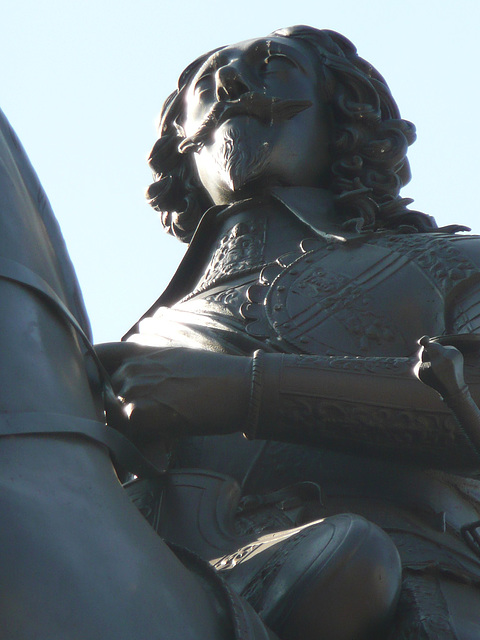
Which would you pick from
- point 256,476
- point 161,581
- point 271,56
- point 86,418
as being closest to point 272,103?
point 271,56

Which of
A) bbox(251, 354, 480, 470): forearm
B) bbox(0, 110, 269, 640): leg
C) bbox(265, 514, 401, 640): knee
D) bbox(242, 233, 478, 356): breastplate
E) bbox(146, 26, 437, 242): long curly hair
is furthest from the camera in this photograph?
bbox(146, 26, 437, 242): long curly hair

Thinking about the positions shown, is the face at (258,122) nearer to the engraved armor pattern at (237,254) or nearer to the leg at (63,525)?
the engraved armor pattern at (237,254)

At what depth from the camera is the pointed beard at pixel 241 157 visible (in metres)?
6.51

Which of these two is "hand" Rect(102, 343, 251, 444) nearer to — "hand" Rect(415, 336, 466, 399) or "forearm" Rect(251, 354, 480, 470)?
"forearm" Rect(251, 354, 480, 470)

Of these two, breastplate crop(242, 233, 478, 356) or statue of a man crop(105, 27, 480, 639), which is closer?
statue of a man crop(105, 27, 480, 639)

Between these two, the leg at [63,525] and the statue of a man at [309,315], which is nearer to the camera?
the leg at [63,525]

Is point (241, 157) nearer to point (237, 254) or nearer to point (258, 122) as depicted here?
point (258, 122)

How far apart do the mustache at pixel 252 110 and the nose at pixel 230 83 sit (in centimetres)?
5

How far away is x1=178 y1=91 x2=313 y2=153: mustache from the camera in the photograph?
656cm

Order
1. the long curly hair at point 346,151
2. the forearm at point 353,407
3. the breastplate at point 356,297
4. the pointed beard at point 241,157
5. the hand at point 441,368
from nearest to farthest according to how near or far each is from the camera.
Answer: the hand at point 441,368 → the forearm at point 353,407 → the breastplate at point 356,297 → the pointed beard at point 241,157 → the long curly hair at point 346,151

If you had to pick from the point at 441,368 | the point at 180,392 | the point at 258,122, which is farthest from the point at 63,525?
the point at 258,122

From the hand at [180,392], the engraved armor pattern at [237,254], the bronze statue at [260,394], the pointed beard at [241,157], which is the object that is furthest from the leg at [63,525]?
the pointed beard at [241,157]

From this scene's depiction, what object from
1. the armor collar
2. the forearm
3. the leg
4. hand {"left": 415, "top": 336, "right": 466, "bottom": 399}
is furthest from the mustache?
hand {"left": 415, "top": 336, "right": 466, "bottom": 399}

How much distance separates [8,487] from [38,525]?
0.12 metres
